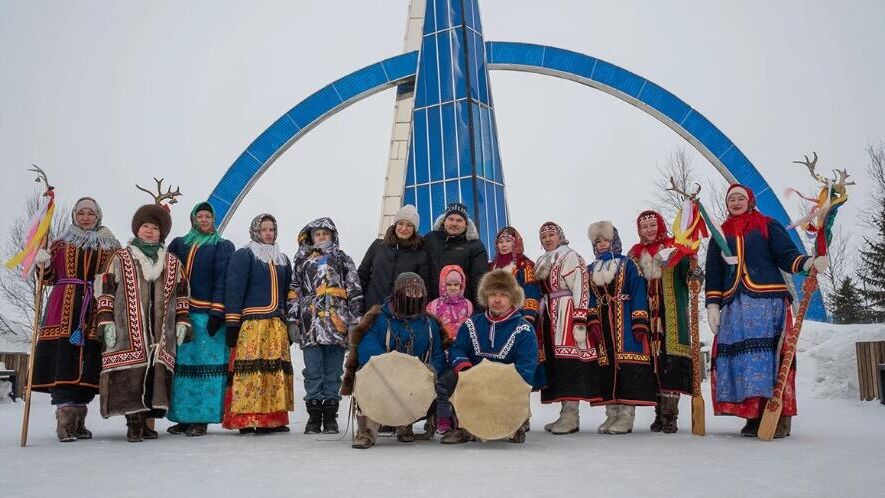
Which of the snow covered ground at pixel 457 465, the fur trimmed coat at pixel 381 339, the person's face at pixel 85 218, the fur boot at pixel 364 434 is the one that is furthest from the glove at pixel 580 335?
the person's face at pixel 85 218

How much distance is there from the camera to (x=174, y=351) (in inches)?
220

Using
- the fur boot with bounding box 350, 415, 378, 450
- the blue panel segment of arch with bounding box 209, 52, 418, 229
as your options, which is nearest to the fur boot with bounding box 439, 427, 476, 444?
the fur boot with bounding box 350, 415, 378, 450

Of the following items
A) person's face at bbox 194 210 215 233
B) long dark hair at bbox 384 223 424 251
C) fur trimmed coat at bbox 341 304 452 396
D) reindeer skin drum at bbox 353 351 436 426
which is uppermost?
person's face at bbox 194 210 215 233

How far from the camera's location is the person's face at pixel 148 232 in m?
5.64

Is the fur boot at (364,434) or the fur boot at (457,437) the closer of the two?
the fur boot at (364,434)

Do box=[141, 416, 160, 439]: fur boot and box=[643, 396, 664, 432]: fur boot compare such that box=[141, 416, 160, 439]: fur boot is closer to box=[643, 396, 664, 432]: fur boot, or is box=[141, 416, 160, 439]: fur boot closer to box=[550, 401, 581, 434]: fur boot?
box=[550, 401, 581, 434]: fur boot

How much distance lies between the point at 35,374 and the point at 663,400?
4.48 metres

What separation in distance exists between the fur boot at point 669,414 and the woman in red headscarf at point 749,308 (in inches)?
16.1

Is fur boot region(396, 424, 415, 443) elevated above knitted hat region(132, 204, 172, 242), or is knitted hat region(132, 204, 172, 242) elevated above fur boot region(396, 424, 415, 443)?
knitted hat region(132, 204, 172, 242)

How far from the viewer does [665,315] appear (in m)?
5.95

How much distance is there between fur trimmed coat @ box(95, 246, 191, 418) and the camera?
5.25 meters

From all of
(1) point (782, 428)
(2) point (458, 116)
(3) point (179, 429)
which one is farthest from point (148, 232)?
(2) point (458, 116)

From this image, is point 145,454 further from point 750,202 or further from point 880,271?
point 880,271

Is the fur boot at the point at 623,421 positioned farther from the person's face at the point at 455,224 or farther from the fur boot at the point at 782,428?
the person's face at the point at 455,224
